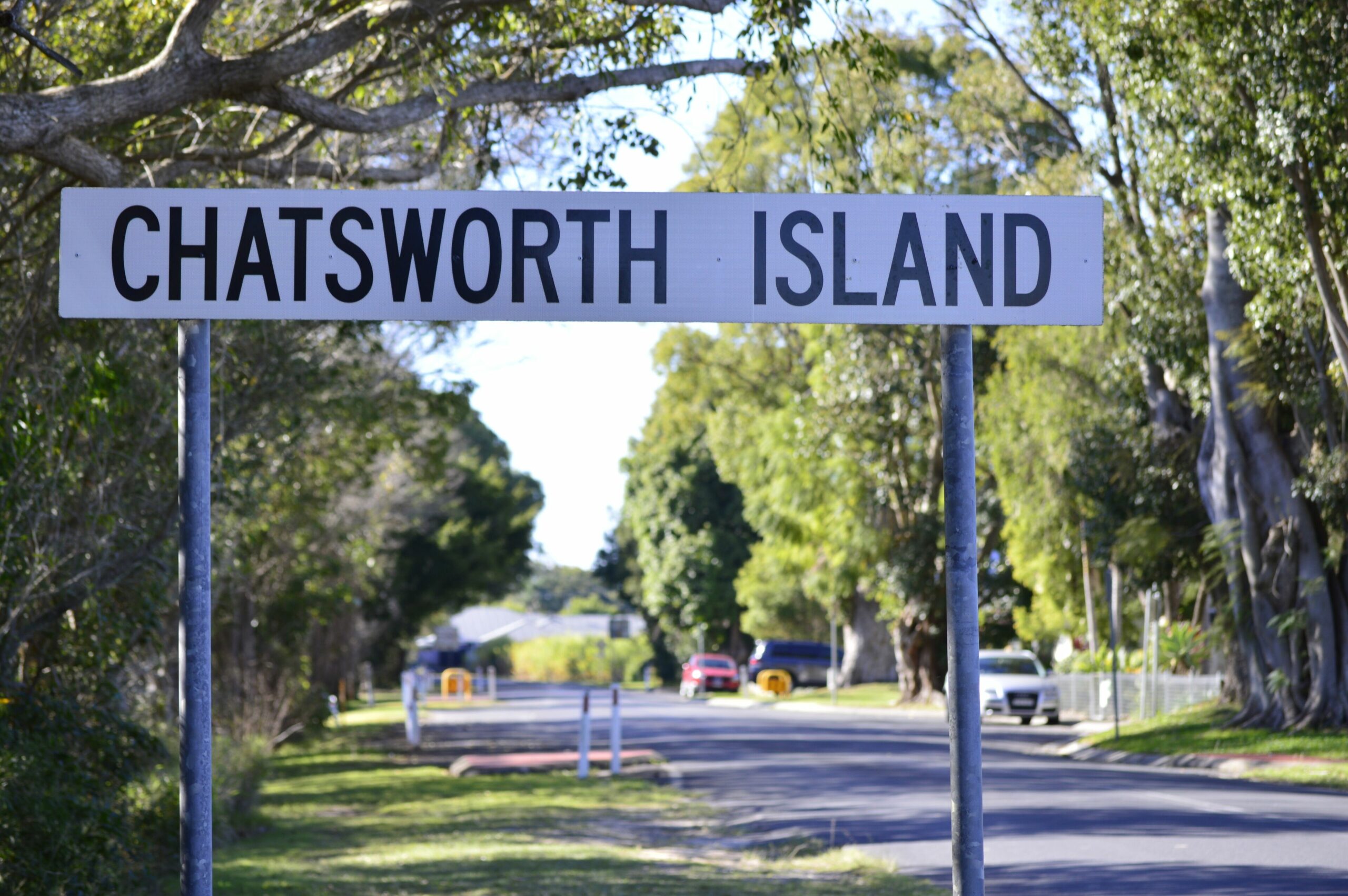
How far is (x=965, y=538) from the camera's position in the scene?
3.71 m

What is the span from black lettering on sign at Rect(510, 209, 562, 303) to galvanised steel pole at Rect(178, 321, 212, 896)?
0.80 meters

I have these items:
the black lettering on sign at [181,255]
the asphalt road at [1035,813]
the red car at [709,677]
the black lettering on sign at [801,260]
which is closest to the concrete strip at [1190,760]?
the asphalt road at [1035,813]

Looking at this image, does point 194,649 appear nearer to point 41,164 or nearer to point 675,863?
point 41,164

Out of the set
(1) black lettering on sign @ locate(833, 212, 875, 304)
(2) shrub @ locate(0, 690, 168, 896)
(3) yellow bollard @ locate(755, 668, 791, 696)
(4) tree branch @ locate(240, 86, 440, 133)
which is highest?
(4) tree branch @ locate(240, 86, 440, 133)

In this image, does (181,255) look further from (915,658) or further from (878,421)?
(915,658)

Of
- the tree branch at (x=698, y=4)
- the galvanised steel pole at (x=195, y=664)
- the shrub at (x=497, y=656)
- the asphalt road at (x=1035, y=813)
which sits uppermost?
the tree branch at (x=698, y=4)

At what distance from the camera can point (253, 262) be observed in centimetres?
389

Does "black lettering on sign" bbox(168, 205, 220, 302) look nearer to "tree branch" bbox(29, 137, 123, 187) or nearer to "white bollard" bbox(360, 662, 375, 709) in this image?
"tree branch" bbox(29, 137, 123, 187)

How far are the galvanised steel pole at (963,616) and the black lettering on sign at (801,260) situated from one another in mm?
347

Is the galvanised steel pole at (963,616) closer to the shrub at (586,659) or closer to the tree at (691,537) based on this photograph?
the tree at (691,537)

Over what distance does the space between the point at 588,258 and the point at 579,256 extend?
0.03 meters

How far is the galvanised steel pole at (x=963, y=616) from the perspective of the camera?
3.62 m

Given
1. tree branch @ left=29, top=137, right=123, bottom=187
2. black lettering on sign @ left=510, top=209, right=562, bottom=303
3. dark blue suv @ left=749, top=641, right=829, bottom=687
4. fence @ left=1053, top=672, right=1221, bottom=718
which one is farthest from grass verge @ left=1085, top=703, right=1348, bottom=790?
dark blue suv @ left=749, top=641, right=829, bottom=687

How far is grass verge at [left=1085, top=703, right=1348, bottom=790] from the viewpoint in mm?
18531
